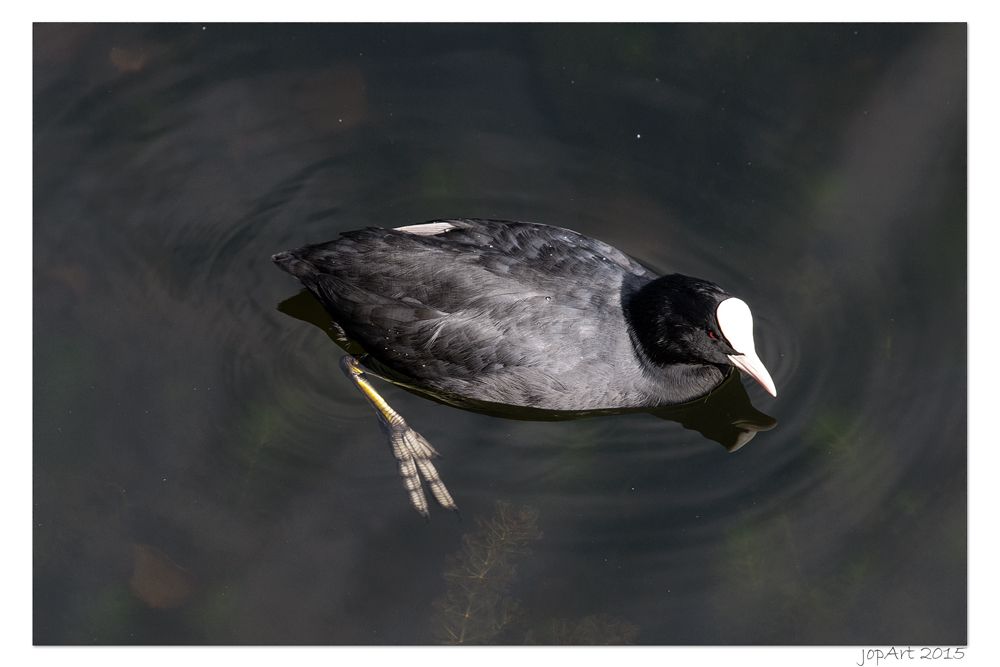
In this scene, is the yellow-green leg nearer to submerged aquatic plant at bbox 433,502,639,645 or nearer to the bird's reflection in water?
the bird's reflection in water

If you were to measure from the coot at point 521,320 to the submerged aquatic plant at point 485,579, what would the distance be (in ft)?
1.09

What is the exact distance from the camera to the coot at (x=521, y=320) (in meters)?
4.60

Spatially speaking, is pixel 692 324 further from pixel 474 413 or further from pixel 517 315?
pixel 474 413

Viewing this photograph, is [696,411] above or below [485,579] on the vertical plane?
above

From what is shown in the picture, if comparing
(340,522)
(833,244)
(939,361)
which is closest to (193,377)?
(340,522)

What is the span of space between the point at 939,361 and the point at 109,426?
464 centimetres

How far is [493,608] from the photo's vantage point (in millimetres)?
4574

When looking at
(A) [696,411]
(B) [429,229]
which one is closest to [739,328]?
(A) [696,411]

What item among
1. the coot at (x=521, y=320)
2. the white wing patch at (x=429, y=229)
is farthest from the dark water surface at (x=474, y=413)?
the white wing patch at (x=429, y=229)

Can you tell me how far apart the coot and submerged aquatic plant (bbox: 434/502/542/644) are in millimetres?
333

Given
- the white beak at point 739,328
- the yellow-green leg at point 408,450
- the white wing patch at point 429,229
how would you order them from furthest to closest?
the white wing patch at point 429,229, the yellow-green leg at point 408,450, the white beak at point 739,328

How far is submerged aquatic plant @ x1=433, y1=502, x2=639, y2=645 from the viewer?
454 cm

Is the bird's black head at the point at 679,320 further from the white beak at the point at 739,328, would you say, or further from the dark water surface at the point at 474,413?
the dark water surface at the point at 474,413

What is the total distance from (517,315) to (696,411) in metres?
1.27
